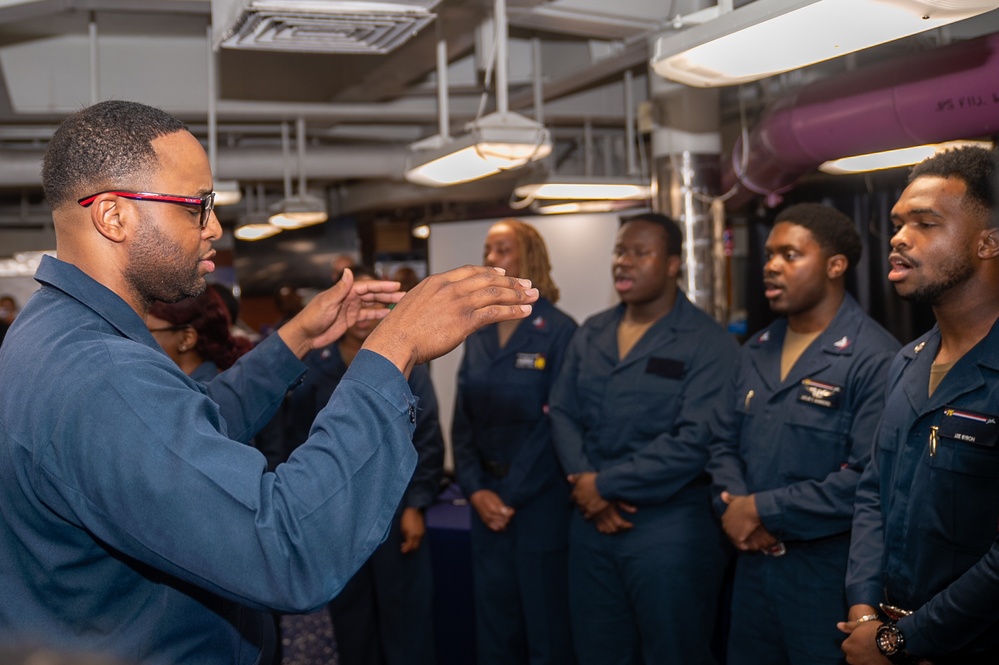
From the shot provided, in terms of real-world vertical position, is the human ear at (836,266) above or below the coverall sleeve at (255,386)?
above

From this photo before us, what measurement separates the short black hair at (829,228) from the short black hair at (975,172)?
0.69m

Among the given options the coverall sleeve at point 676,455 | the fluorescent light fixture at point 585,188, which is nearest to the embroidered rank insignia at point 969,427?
the coverall sleeve at point 676,455

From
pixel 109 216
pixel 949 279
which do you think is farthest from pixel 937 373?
pixel 109 216

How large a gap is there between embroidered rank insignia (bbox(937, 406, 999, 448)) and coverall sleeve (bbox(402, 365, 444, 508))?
80.9 inches

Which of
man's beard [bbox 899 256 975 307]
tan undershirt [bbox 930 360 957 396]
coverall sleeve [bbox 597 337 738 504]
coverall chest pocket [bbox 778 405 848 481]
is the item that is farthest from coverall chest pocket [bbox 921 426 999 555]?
coverall sleeve [bbox 597 337 738 504]

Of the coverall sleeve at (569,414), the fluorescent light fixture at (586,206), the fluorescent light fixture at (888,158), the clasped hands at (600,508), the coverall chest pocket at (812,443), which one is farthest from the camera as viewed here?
the fluorescent light fixture at (586,206)

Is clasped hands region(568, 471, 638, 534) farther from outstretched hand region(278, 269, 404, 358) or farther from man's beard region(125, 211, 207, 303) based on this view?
man's beard region(125, 211, 207, 303)

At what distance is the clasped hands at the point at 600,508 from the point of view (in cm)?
315

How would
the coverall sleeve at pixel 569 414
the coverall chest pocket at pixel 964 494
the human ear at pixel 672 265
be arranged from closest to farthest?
the coverall chest pocket at pixel 964 494 < the coverall sleeve at pixel 569 414 < the human ear at pixel 672 265

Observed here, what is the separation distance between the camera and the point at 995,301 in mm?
2062

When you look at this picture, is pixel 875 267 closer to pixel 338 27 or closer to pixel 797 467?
pixel 797 467

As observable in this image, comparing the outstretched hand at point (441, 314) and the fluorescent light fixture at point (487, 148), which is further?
the fluorescent light fixture at point (487, 148)

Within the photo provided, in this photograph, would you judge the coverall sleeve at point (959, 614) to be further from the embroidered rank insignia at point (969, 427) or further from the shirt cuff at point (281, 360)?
the shirt cuff at point (281, 360)

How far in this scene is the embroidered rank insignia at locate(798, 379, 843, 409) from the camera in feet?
8.47
